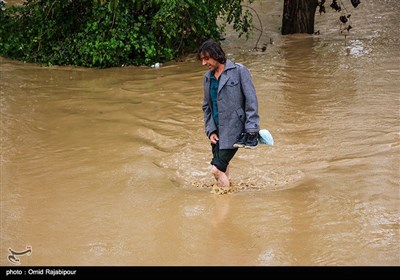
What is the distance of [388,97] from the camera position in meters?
9.40

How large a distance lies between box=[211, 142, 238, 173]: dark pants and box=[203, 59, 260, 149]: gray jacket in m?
0.08

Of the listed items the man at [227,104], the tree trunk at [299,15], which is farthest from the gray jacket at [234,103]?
the tree trunk at [299,15]

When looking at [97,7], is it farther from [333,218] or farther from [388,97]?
[333,218]

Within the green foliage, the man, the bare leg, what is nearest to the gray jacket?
the man

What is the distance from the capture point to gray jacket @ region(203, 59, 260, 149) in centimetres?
590

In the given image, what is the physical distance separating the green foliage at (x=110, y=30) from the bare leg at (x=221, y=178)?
5673 millimetres

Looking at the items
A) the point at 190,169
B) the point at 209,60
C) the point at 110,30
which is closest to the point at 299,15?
the point at 110,30

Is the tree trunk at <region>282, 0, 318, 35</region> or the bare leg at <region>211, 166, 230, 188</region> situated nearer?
the bare leg at <region>211, 166, 230, 188</region>

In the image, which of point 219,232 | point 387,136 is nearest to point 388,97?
point 387,136

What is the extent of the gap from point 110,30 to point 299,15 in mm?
4446

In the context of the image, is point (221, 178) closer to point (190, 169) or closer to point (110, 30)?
point (190, 169)

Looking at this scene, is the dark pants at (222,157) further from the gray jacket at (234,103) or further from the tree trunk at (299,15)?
the tree trunk at (299,15)

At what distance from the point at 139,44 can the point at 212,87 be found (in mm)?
6414

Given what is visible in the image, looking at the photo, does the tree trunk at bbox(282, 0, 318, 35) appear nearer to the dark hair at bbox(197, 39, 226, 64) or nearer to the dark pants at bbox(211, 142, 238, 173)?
the dark pants at bbox(211, 142, 238, 173)
